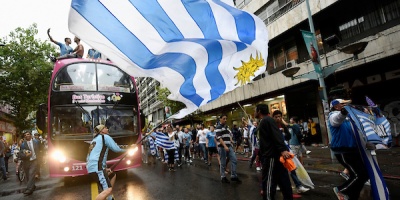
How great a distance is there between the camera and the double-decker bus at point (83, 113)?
25.8ft

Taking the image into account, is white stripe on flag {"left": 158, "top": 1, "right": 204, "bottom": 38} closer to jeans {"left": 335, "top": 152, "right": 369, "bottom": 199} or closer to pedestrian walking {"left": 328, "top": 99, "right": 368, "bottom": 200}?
pedestrian walking {"left": 328, "top": 99, "right": 368, "bottom": 200}

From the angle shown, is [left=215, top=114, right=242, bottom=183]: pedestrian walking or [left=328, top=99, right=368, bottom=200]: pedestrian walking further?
[left=215, top=114, right=242, bottom=183]: pedestrian walking

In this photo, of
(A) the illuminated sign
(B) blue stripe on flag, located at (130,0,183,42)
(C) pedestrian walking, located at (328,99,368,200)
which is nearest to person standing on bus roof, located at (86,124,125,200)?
(B) blue stripe on flag, located at (130,0,183,42)

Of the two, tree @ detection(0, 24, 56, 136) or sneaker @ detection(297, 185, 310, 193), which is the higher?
tree @ detection(0, 24, 56, 136)

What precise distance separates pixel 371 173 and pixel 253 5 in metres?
20.5

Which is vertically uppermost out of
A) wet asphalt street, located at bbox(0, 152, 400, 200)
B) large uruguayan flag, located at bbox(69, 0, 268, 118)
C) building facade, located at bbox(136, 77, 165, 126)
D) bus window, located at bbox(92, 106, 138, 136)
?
building facade, located at bbox(136, 77, 165, 126)

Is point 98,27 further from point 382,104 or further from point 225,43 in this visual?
point 382,104

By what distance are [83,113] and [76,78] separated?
1189 mm

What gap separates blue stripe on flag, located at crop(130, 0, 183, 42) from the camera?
3370 millimetres

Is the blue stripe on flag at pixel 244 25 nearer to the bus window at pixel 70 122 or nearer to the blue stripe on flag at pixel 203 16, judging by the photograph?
the blue stripe on flag at pixel 203 16

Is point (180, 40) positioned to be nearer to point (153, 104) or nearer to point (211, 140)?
point (211, 140)

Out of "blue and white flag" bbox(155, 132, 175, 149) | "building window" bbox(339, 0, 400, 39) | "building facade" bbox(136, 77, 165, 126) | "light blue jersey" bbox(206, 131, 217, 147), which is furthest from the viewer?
"building facade" bbox(136, 77, 165, 126)

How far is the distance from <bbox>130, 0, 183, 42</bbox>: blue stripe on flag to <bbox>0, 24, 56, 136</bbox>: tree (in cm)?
2731

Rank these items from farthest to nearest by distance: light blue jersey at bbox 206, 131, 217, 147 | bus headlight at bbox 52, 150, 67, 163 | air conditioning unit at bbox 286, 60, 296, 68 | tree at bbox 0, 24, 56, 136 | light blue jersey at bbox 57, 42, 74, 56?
1. tree at bbox 0, 24, 56, 136
2. air conditioning unit at bbox 286, 60, 296, 68
3. light blue jersey at bbox 206, 131, 217, 147
4. light blue jersey at bbox 57, 42, 74, 56
5. bus headlight at bbox 52, 150, 67, 163
